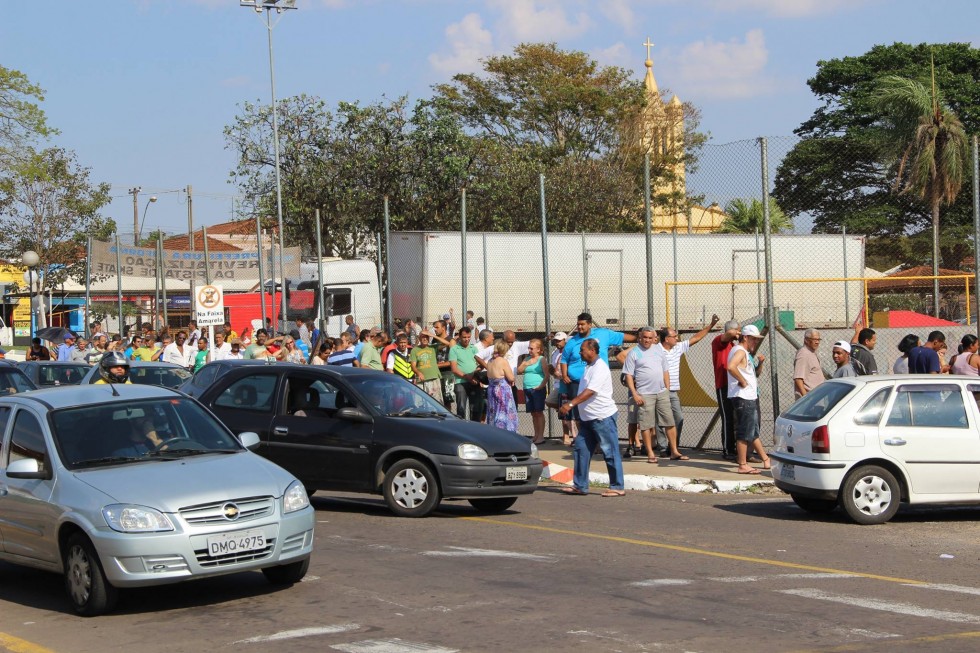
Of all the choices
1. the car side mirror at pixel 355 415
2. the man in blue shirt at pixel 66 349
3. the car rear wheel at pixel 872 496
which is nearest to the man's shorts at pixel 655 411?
the car rear wheel at pixel 872 496

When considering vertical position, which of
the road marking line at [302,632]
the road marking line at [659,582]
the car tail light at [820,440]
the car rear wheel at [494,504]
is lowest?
the car rear wheel at [494,504]

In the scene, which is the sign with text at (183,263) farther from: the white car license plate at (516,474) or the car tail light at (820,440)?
the car tail light at (820,440)

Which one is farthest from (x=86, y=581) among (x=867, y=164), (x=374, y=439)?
(x=867, y=164)

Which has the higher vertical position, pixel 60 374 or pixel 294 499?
pixel 60 374

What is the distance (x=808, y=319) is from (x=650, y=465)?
44.9 feet

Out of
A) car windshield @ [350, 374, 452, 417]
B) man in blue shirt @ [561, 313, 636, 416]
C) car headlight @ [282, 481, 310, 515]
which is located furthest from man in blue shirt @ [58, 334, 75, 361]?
car headlight @ [282, 481, 310, 515]

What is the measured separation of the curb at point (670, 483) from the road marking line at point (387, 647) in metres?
8.06

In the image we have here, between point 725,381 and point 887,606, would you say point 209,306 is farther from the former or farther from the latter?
point 887,606

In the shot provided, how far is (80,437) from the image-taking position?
845 centimetres

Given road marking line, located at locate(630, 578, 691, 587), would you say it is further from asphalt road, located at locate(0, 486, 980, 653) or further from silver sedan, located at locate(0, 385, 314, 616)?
silver sedan, located at locate(0, 385, 314, 616)

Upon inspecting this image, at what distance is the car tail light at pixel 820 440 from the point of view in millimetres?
11758

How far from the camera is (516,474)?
12414 mm

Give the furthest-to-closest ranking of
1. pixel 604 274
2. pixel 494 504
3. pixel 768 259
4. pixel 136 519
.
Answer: pixel 604 274, pixel 768 259, pixel 494 504, pixel 136 519

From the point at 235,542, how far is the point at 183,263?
27.0 metres
